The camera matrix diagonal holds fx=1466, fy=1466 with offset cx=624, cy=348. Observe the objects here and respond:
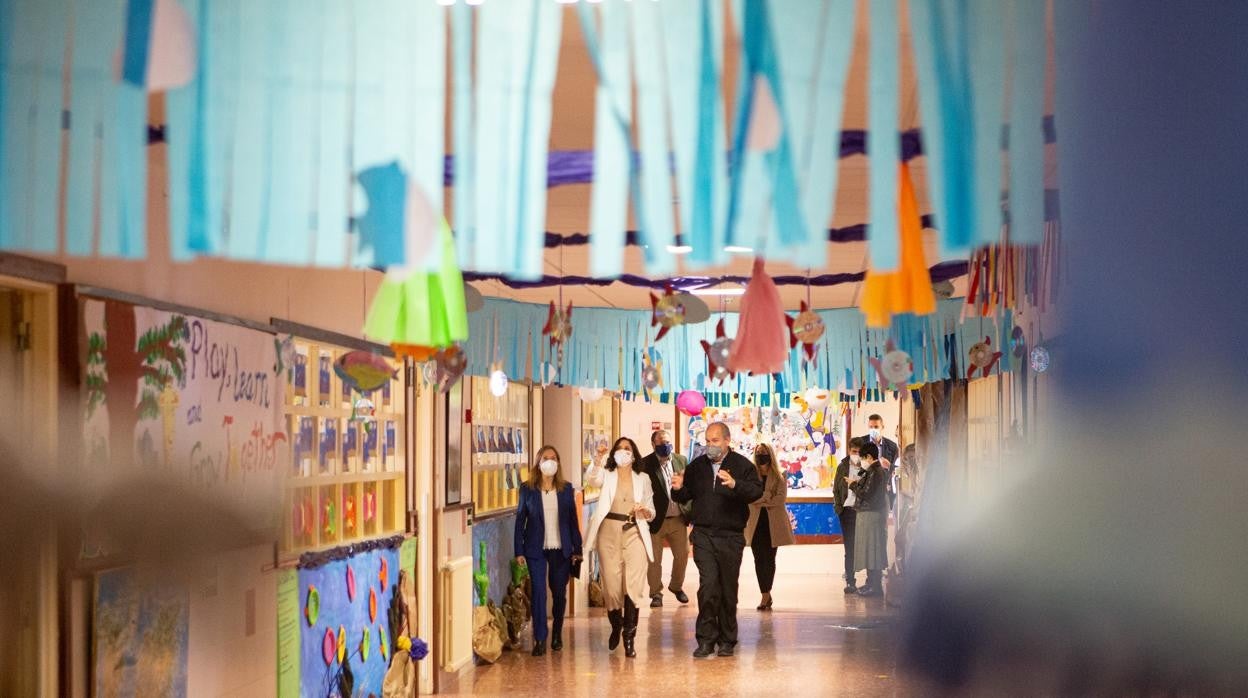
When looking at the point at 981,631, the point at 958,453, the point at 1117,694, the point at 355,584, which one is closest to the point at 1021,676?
the point at 981,631

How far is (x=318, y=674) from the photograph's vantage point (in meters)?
6.99

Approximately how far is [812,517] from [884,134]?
16.9 meters

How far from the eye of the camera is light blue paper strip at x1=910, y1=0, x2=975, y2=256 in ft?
10.0

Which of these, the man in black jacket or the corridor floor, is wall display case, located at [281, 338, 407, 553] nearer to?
the corridor floor

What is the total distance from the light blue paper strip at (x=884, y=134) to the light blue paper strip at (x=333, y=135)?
1.11 m

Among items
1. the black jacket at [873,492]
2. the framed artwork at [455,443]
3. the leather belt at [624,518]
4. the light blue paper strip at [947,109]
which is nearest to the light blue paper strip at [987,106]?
the light blue paper strip at [947,109]

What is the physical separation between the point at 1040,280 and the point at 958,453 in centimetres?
807

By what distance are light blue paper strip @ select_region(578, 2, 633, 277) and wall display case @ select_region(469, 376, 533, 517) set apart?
7.19 metres

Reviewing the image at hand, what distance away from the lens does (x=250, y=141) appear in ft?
10.2

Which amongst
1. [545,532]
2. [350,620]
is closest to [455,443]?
[545,532]

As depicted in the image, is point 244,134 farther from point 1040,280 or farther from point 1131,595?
point 1040,280

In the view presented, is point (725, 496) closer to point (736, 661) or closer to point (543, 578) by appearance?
point (736, 661)

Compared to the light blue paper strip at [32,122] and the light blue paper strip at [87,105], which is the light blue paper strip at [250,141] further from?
Answer: the light blue paper strip at [32,122]

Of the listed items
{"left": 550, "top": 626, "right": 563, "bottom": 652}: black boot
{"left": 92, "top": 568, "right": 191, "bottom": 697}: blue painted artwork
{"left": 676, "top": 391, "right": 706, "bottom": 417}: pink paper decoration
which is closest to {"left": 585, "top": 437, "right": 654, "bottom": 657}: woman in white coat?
{"left": 550, "top": 626, "right": 563, "bottom": 652}: black boot
